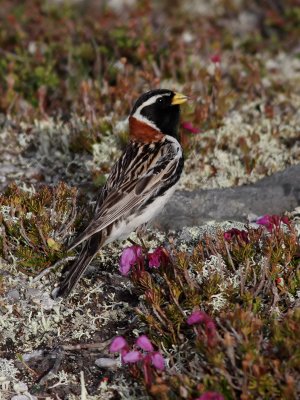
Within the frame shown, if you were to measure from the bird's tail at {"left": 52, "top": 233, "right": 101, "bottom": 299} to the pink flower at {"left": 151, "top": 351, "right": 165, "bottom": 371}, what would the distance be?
143 cm

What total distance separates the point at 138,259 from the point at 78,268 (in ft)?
2.08

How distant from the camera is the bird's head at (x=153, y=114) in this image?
8375 mm

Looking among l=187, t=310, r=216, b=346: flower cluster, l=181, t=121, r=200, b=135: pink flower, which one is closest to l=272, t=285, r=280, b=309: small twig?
l=187, t=310, r=216, b=346: flower cluster

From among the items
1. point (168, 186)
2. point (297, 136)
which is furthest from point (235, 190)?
point (297, 136)

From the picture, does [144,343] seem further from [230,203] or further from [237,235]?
[230,203]

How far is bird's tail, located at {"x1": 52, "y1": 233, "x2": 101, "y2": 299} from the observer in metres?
7.05

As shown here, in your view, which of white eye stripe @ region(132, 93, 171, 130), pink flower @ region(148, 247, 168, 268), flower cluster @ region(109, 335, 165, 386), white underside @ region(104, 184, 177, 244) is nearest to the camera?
flower cluster @ region(109, 335, 165, 386)

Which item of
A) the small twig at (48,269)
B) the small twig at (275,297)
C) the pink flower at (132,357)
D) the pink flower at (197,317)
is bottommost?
the small twig at (48,269)

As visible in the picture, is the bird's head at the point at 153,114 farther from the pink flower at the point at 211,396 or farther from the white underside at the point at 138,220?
the pink flower at the point at 211,396

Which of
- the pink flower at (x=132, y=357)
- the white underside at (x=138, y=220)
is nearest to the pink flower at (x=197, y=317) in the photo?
the pink flower at (x=132, y=357)

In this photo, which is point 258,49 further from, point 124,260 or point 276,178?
point 124,260

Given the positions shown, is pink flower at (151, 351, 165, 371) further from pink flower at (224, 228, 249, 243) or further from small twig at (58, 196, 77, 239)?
small twig at (58, 196, 77, 239)

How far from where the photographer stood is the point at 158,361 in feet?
19.3

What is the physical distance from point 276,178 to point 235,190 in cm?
58
